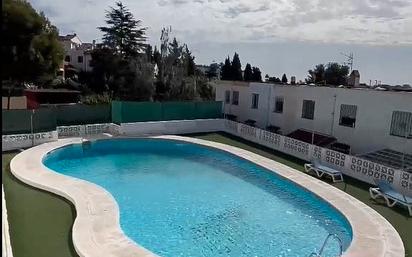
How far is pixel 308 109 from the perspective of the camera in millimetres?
21406

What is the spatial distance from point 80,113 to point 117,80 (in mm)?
19053

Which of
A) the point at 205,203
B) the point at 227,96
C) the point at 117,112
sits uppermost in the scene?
the point at 227,96

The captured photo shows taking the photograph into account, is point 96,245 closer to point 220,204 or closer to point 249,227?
point 249,227

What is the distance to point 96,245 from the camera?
8555mm

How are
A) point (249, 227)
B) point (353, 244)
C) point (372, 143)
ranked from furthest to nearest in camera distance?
point (372, 143), point (249, 227), point (353, 244)


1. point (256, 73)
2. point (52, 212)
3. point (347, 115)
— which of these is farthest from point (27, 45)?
point (256, 73)

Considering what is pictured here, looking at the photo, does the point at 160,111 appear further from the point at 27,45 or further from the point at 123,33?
the point at 123,33

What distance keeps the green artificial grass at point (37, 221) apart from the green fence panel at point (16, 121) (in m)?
6.61

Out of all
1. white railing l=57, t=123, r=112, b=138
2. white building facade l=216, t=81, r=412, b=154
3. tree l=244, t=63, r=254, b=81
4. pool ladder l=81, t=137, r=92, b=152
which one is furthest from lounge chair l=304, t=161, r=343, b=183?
tree l=244, t=63, r=254, b=81

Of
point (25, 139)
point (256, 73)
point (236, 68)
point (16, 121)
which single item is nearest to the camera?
point (25, 139)

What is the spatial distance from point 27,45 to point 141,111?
9.08m

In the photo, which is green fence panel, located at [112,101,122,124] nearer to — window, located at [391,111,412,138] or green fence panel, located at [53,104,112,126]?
green fence panel, located at [53,104,112,126]

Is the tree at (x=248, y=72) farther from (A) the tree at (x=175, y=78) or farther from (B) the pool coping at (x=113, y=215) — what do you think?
(B) the pool coping at (x=113, y=215)

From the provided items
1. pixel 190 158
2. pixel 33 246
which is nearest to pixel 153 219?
pixel 33 246
